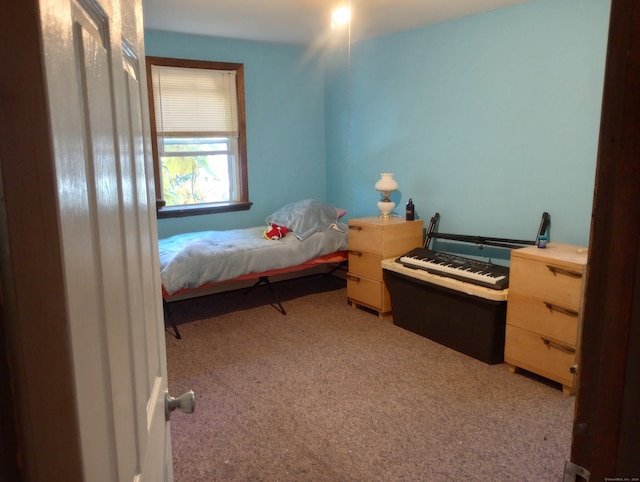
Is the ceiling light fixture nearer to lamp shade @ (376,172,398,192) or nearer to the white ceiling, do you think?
the white ceiling

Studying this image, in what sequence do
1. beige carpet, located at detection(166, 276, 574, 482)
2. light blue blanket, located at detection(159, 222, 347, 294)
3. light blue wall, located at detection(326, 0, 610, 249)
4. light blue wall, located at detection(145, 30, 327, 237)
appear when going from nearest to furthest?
1. beige carpet, located at detection(166, 276, 574, 482)
2. light blue wall, located at detection(326, 0, 610, 249)
3. light blue blanket, located at detection(159, 222, 347, 294)
4. light blue wall, located at detection(145, 30, 327, 237)

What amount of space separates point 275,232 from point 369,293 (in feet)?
3.18

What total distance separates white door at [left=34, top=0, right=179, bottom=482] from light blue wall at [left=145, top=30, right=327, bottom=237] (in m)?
3.67

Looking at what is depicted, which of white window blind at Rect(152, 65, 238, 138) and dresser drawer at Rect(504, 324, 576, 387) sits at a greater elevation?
white window blind at Rect(152, 65, 238, 138)

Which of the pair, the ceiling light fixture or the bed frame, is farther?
the bed frame

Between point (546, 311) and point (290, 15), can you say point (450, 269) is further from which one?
point (290, 15)

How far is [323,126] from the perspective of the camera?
5180 mm

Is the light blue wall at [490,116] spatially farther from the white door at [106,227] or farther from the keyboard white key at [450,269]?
the white door at [106,227]

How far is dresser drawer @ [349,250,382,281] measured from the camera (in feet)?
12.7

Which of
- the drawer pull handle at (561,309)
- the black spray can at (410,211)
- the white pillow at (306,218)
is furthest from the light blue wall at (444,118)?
the drawer pull handle at (561,309)

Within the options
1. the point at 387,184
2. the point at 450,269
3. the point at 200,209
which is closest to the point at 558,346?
the point at 450,269

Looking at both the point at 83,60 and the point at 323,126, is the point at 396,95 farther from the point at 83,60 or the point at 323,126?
the point at 83,60

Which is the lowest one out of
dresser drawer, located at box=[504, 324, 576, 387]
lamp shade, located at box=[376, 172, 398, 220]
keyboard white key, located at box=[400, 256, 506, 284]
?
dresser drawer, located at box=[504, 324, 576, 387]

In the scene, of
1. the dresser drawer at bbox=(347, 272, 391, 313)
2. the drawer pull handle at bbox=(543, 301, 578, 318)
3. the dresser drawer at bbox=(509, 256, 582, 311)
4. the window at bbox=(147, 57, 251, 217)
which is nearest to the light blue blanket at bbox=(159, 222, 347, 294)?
the dresser drawer at bbox=(347, 272, 391, 313)
